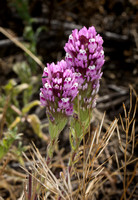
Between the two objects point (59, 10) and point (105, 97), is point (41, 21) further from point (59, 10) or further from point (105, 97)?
point (105, 97)

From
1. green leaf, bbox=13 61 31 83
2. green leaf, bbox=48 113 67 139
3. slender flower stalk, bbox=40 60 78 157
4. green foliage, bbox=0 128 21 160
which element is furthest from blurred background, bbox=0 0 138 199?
slender flower stalk, bbox=40 60 78 157

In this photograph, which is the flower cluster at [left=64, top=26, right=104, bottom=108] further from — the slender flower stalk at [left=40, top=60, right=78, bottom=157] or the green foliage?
the green foliage

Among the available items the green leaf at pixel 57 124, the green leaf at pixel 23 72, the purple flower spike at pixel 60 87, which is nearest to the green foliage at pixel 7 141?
the green leaf at pixel 57 124

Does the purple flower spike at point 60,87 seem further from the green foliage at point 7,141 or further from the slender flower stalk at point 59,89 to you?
the green foliage at point 7,141

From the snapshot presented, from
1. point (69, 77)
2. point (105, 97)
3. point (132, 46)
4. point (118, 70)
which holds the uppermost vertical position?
point (132, 46)

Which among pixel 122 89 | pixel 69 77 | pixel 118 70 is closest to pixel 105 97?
pixel 122 89
